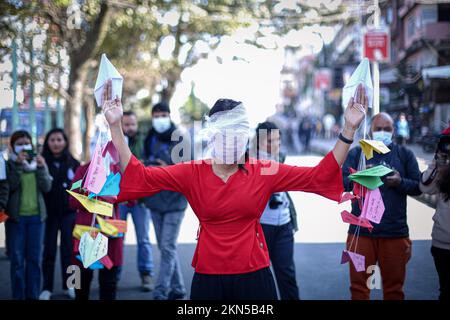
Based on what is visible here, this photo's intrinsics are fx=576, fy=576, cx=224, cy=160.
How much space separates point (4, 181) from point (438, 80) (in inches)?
248

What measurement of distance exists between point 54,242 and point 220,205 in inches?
144

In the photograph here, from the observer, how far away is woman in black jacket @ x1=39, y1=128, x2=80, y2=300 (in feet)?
20.6

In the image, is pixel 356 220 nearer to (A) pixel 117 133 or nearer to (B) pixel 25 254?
(A) pixel 117 133

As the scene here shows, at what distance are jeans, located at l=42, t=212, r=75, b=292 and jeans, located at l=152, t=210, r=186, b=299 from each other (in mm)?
947

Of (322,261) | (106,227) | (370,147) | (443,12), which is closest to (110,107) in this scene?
(106,227)

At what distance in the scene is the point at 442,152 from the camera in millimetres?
4266

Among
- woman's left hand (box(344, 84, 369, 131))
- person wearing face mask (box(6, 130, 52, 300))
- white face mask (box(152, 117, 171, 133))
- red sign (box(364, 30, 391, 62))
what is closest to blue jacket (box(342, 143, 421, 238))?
woman's left hand (box(344, 84, 369, 131))

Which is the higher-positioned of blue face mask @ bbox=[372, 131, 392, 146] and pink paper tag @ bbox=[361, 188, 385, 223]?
blue face mask @ bbox=[372, 131, 392, 146]

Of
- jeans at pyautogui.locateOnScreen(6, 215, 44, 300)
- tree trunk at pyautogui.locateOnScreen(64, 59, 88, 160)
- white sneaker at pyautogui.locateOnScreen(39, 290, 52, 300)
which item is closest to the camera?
jeans at pyautogui.locateOnScreen(6, 215, 44, 300)

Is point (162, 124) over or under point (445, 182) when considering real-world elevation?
over

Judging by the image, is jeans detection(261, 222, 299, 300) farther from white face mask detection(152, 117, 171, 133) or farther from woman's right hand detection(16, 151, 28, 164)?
woman's right hand detection(16, 151, 28, 164)

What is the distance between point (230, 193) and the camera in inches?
129
